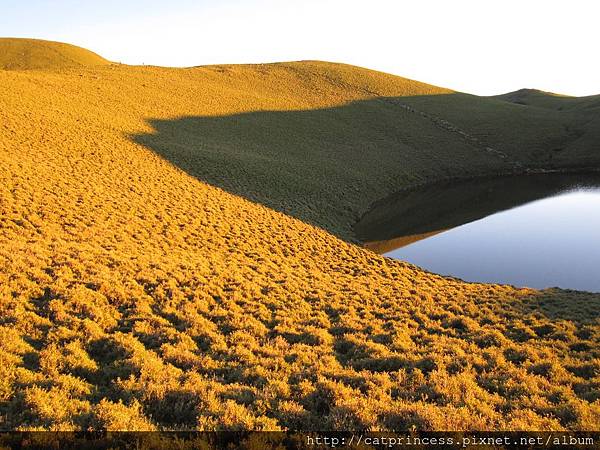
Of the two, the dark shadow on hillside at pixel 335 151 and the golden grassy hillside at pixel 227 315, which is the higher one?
the dark shadow on hillside at pixel 335 151

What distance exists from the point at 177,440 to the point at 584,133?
3798 inches

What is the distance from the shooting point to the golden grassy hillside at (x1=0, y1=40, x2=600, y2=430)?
7930 mm

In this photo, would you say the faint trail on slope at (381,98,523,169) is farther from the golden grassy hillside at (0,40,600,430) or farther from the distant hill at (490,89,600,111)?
the golden grassy hillside at (0,40,600,430)

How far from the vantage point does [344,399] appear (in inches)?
332

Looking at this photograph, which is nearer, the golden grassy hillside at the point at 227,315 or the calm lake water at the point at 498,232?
the golden grassy hillside at the point at 227,315

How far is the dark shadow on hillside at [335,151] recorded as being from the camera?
41156 millimetres

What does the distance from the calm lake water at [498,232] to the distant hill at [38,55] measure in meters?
115

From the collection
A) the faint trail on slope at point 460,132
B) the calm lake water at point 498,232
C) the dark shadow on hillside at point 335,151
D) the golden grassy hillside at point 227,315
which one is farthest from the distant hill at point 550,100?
the golden grassy hillside at point 227,315

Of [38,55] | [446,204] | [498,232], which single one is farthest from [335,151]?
[38,55]

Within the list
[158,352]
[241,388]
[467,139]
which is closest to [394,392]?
[241,388]

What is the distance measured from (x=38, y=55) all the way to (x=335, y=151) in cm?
11676

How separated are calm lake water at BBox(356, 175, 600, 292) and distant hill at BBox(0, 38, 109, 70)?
115361 mm

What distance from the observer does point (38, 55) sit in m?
125

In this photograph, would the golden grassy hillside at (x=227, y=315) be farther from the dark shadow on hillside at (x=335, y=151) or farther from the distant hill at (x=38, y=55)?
the distant hill at (x=38, y=55)
